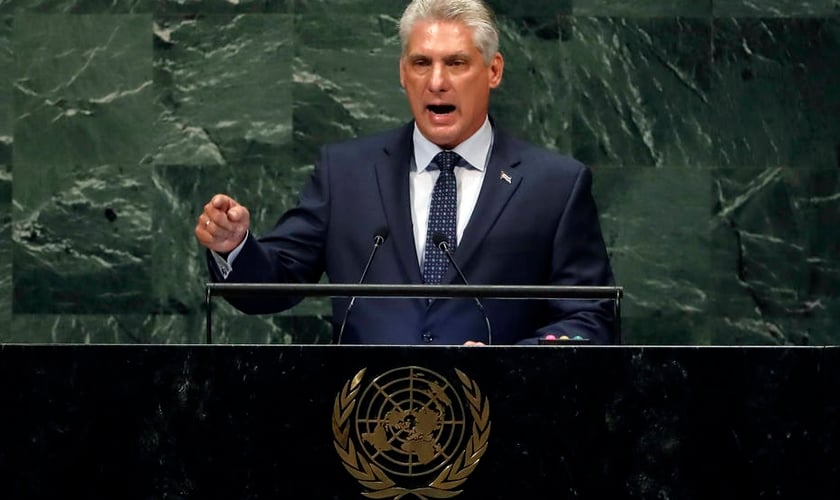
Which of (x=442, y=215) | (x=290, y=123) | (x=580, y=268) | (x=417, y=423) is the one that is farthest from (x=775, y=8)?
(x=417, y=423)

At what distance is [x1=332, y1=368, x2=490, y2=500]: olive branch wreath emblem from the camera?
2.82m

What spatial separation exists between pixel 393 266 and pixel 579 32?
198cm

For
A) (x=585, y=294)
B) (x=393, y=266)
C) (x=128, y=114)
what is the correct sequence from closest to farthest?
(x=585, y=294) < (x=393, y=266) < (x=128, y=114)

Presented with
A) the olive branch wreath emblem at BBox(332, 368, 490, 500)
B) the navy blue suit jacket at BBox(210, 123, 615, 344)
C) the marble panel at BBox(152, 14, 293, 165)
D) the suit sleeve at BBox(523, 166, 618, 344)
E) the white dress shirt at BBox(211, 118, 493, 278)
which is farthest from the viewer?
the marble panel at BBox(152, 14, 293, 165)

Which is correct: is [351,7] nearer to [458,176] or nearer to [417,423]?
[458,176]

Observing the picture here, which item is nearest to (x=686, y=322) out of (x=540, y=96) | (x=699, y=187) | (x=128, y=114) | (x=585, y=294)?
(x=699, y=187)

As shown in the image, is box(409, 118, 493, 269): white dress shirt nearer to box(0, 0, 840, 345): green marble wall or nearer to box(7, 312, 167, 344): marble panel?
box(0, 0, 840, 345): green marble wall

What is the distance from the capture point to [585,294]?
311 cm

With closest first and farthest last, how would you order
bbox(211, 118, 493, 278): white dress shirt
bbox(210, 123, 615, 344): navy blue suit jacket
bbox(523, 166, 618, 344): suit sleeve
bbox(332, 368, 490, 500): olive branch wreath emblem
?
1. bbox(332, 368, 490, 500): olive branch wreath emblem
2. bbox(523, 166, 618, 344): suit sleeve
3. bbox(210, 123, 615, 344): navy blue suit jacket
4. bbox(211, 118, 493, 278): white dress shirt

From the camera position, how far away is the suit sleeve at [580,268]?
3.80 m

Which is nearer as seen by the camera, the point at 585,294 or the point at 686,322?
the point at 585,294

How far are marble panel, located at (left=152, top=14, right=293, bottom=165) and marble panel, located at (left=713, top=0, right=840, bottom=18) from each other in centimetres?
160

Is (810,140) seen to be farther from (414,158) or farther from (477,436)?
(477,436)

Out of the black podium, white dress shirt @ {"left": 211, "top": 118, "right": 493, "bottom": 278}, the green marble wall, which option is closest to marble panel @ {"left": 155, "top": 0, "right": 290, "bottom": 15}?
the green marble wall
